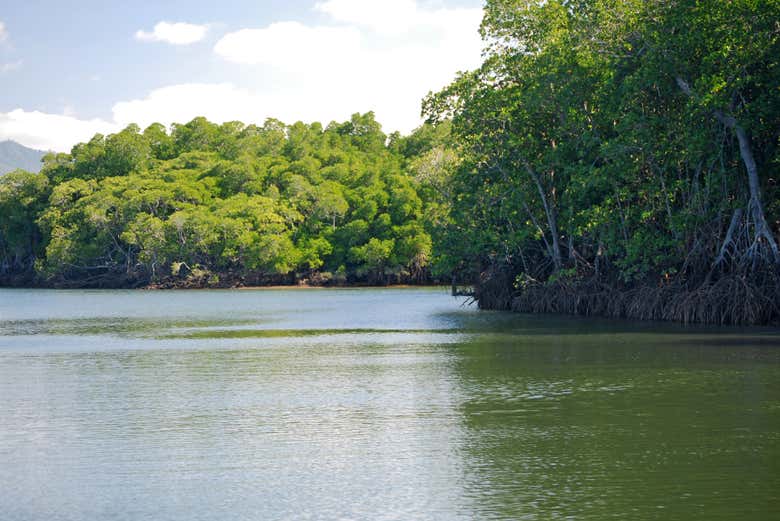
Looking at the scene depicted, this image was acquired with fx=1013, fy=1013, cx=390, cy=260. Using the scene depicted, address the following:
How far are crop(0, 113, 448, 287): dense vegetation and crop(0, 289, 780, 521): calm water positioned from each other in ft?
162

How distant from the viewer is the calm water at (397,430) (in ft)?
26.1

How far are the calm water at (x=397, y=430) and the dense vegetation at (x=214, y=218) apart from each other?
1945 inches

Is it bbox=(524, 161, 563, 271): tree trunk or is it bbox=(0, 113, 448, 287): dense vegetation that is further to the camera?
bbox=(0, 113, 448, 287): dense vegetation

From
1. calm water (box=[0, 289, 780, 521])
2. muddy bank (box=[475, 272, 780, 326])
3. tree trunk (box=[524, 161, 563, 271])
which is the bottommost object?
calm water (box=[0, 289, 780, 521])

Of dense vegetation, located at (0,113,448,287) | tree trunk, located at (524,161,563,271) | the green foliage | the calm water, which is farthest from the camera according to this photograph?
dense vegetation, located at (0,113,448,287)

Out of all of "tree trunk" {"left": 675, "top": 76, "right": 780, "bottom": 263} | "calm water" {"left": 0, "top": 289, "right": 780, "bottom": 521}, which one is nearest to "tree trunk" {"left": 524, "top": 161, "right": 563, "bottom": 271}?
"tree trunk" {"left": 675, "top": 76, "right": 780, "bottom": 263}

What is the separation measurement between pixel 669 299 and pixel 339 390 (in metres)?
15.2

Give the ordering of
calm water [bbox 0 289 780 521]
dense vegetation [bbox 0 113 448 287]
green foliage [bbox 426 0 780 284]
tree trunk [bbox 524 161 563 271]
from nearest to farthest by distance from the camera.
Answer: calm water [bbox 0 289 780 521] → green foliage [bbox 426 0 780 284] → tree trunk [bbox 524 161 563 271] → dense vegetation [bbox 0 113 448 287]

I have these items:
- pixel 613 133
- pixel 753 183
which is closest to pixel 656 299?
pixel 753 183

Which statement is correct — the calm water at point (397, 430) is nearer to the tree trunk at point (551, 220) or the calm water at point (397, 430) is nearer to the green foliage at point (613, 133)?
the green foliage at point (613, 133)

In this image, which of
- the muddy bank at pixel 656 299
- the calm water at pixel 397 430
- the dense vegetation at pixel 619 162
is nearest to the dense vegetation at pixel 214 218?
the dense vegetation at pixel 619 162

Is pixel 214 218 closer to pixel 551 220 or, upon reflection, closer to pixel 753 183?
pixel 551 220

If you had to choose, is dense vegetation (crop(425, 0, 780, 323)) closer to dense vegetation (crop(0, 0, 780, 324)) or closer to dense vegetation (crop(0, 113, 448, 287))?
dense vegetation (crop(0, 0, 780, 324))

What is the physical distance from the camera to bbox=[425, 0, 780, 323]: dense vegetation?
79.4 ft
